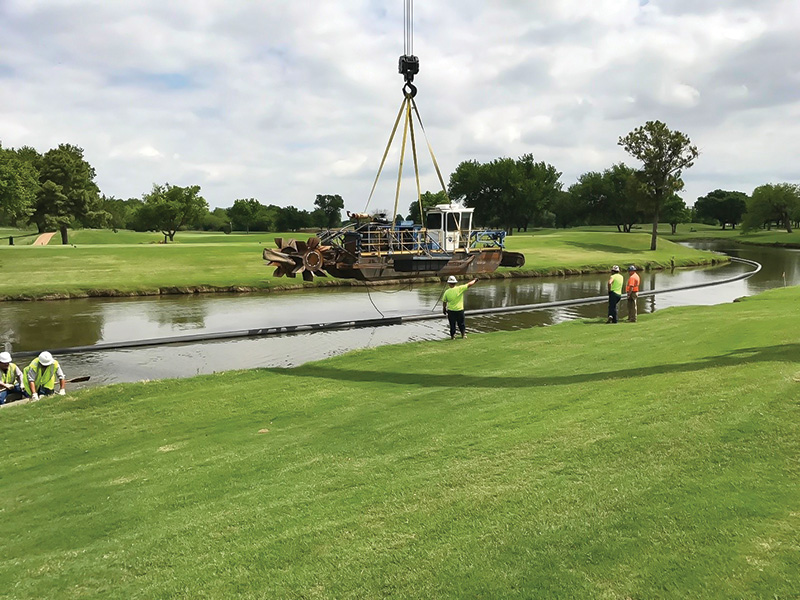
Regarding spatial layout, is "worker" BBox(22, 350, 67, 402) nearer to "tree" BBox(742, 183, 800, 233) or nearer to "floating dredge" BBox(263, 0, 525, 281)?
"floating dredge" BBox(263, 0, 525, 281)

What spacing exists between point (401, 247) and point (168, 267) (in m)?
36.6

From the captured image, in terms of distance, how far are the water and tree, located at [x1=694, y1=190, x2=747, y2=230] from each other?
13777 cm

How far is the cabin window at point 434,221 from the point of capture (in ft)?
76.5

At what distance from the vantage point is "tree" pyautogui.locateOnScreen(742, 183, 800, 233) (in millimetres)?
130125

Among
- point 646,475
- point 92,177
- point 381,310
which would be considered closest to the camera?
point 646,475

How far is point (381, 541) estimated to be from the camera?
6.04 meters

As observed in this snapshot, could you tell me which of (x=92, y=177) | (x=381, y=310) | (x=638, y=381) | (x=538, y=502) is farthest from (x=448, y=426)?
(x=92, y=177)

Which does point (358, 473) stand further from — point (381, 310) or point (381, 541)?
point (381, 310)

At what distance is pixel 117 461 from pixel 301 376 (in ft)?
21.4

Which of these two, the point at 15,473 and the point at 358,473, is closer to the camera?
Answer: the point at 358,473

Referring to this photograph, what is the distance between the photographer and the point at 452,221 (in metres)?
23.2

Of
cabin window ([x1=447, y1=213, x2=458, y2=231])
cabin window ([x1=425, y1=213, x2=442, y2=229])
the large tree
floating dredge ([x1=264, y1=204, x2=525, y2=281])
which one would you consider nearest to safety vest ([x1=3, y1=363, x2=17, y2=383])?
floating dredge ([x1=264, y1=204, x2=525, y2=281])

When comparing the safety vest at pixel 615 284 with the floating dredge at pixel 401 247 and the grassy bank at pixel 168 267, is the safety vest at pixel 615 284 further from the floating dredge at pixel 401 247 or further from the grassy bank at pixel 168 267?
the grassy bank at pixel 168 267

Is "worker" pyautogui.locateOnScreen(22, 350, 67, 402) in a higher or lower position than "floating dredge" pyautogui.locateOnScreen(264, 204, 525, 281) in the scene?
lower
